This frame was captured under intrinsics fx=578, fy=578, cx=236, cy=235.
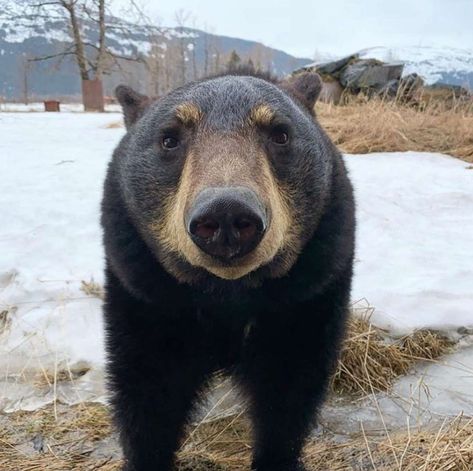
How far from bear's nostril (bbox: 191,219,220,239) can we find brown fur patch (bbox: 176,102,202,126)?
0.56 m

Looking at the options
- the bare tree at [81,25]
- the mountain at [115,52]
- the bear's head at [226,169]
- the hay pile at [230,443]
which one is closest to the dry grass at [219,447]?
the hay pile at [230,443]

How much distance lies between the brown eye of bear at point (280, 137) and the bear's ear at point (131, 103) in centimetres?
68

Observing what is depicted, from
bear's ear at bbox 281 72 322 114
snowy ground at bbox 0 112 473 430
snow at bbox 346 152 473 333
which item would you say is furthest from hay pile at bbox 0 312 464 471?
bear's ear at bbox 281 72 322 114

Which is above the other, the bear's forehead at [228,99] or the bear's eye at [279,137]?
the bear's forehead at [228,99]

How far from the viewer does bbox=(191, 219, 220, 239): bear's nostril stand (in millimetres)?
1420

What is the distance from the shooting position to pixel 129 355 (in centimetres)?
203

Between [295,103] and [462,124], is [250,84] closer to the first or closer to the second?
[295,103]

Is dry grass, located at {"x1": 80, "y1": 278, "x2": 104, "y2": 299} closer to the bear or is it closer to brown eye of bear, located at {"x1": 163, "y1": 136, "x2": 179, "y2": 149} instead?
the bear

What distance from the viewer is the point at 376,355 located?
9.50 feet

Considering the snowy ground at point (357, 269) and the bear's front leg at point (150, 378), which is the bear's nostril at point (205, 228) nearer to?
the bear's front leg at point (150, 378)

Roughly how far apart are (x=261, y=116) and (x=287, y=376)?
3.02 ft

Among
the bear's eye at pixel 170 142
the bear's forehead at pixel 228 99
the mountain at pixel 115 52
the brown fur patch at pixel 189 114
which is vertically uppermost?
the bear's forehead at pixel 228 99

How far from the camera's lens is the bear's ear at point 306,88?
7.91 ft

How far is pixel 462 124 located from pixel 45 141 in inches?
251
